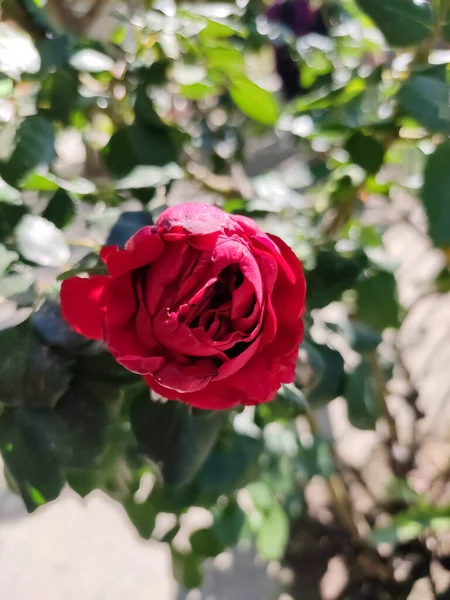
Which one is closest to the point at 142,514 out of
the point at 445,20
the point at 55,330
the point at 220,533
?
the point at 220,533

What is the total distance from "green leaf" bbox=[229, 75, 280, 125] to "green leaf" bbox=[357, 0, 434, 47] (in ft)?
0.58

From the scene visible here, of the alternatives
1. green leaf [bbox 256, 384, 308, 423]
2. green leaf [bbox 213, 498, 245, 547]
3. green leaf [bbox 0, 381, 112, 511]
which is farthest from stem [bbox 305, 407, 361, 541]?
green leaf [bbox 0, 381, 112, 511]

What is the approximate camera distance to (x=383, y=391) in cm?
91

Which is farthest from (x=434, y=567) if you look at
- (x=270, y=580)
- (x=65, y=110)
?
(x=65, y=110)

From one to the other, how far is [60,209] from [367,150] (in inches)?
10.6

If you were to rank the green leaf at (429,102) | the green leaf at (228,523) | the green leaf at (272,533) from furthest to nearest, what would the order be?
the green leaf at (272,533) → the green leaf at (228,523) → the green leaf at (429,102)

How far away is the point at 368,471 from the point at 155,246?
0.97 m

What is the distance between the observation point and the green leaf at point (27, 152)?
0.41m

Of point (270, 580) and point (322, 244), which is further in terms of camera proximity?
point (270, 580)

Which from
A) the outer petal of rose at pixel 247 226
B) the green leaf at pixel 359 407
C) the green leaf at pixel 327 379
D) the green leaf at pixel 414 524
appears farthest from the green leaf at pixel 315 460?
the outer petal of rose at pixel 247 226

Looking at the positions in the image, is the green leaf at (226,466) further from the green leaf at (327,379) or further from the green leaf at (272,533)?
the green leaf at (272,533)

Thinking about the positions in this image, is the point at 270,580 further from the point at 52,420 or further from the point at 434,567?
the point at 52,420

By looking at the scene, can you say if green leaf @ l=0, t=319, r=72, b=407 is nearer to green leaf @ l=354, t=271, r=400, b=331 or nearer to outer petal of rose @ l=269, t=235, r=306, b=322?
outer petal of rose @ l=269, t=235, r=306, b=322

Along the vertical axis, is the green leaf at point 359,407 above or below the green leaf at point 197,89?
below
